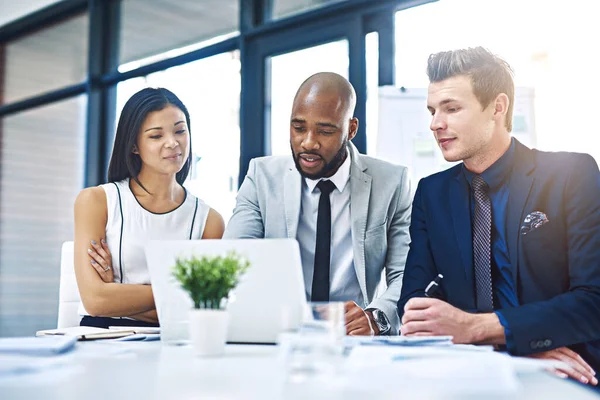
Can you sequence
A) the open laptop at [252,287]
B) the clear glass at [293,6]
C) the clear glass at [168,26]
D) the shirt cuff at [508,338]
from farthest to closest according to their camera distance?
the clear glass at [168,26] → the clear glass at [293,6] → the shirt cuff at [508,338] → the open laptop at [252,287]

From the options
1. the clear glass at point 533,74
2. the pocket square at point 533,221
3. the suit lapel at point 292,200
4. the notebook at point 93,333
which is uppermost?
the clear glass at point 533,74

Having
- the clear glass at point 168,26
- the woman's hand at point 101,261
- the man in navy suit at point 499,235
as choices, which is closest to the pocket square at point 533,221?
the man in navy suit at point 499,235

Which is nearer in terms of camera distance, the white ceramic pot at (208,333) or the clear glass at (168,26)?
the white ceramic pot at (208,333)

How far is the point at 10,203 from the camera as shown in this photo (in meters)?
5.67

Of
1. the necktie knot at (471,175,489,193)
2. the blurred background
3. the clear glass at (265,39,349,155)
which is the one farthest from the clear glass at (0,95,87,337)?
the necktie knot at (471,175,489,193)

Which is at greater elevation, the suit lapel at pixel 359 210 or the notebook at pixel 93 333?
the suit lapel at pixel 359 210

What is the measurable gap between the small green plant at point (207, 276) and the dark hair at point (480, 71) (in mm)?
1056

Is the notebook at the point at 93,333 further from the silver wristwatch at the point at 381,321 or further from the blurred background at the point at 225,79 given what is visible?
the blurred background at the point at 225,79

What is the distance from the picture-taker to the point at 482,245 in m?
1.80

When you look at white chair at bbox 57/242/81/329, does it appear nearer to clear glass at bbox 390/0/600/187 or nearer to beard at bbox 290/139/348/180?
beard at bbox 290/139/348/180

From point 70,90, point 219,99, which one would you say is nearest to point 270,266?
point 219,99

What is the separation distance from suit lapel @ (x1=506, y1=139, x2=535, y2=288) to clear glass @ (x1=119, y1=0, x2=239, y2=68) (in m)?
2.79

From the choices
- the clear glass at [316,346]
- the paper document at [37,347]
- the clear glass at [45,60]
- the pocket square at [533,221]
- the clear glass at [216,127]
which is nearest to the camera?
the clear glass at [316,346]

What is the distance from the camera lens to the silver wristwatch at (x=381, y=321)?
1.93 meters
